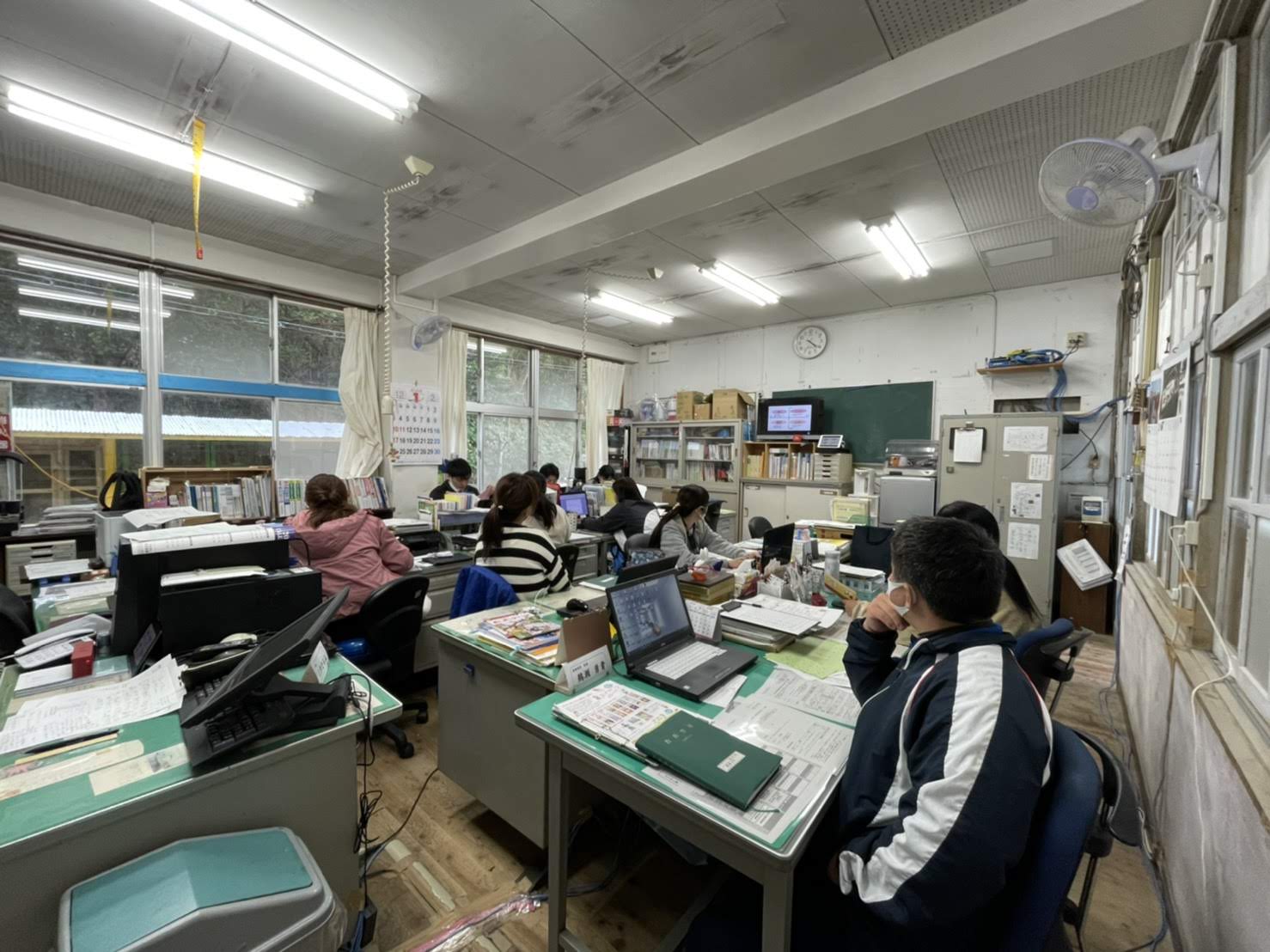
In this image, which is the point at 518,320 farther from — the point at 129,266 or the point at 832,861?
the point at 832,861

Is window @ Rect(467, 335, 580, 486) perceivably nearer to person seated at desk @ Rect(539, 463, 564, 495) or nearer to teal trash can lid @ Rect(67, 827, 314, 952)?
person seated at desk @ Rect(539, 463, 564, 495)

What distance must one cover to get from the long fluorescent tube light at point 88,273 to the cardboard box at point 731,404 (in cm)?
530

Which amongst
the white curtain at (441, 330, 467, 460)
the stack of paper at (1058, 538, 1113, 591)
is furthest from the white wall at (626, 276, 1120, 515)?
the white curtain at (441, 330, 467, 460)

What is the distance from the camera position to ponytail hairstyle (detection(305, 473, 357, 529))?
2.84 m

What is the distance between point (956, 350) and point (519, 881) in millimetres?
5853

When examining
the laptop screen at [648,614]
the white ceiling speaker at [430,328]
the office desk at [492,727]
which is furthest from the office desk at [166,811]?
the white ceiling speaker at [430,328]

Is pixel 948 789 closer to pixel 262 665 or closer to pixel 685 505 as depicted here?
pixel 262 665

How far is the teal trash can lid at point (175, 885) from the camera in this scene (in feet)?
3.11

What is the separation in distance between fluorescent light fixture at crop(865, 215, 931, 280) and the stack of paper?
94.9 inches

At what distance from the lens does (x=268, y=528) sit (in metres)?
1.91

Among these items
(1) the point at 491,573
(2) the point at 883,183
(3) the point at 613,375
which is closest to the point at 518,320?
(3) the point at 613,375

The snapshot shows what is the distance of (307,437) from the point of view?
4879mm

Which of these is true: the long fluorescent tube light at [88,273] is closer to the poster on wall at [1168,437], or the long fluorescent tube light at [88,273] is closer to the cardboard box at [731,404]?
the cardboard box at [731,404]

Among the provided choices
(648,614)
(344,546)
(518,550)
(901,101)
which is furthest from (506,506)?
(901,101)
